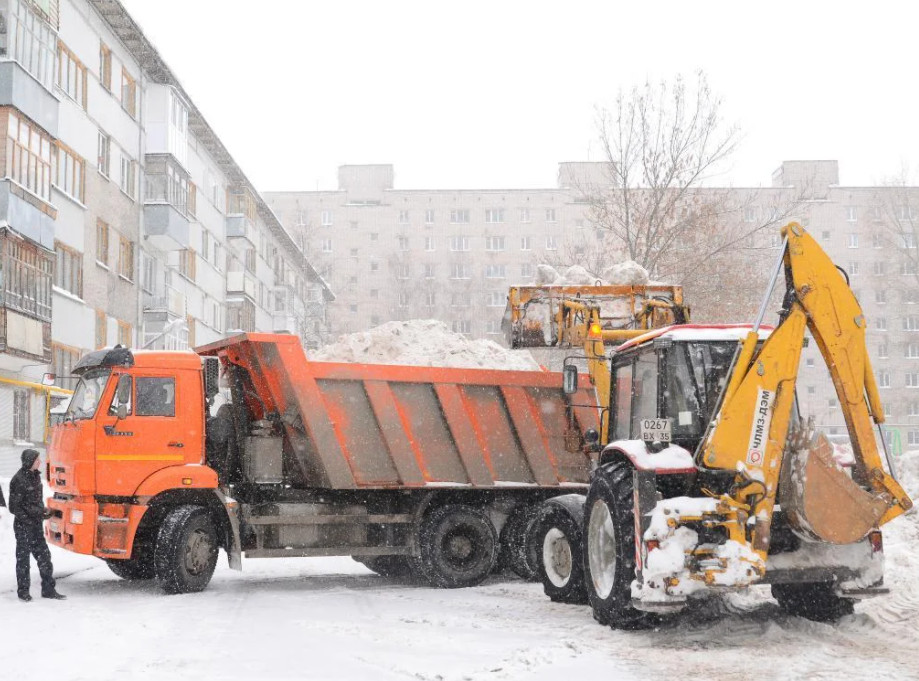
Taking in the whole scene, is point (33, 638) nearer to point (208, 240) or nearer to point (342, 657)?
point (342, 657)

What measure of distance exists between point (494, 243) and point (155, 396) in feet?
226

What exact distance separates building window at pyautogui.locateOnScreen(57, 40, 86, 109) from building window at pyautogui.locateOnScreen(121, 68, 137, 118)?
3.50 meters

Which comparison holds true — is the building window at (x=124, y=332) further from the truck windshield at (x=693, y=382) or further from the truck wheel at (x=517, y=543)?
the truck windshield at (x=693, y=382)

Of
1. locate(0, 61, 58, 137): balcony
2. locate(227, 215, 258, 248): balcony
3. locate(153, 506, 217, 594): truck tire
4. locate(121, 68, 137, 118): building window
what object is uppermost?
locate(121, 68, 137, 118): building window

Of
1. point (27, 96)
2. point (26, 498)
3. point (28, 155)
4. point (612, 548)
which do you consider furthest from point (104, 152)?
point (612, 548)

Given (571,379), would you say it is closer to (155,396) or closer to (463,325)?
(155,396)

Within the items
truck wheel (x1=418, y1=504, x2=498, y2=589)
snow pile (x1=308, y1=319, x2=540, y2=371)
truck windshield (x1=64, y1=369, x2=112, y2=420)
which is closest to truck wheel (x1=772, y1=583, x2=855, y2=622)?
truck wheel (x1=418, y1=504, x2=498, y2=589)

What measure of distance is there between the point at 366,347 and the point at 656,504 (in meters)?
9.33

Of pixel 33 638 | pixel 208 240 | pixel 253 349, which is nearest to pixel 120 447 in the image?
pixel 253 349

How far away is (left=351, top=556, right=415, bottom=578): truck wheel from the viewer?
562 inches

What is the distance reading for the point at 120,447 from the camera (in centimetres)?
1195

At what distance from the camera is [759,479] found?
27.1 feet

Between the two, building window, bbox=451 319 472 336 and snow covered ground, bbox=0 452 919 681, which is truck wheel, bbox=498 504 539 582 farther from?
building window, bbox=451 319 472 336

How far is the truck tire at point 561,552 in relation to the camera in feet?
35.2
